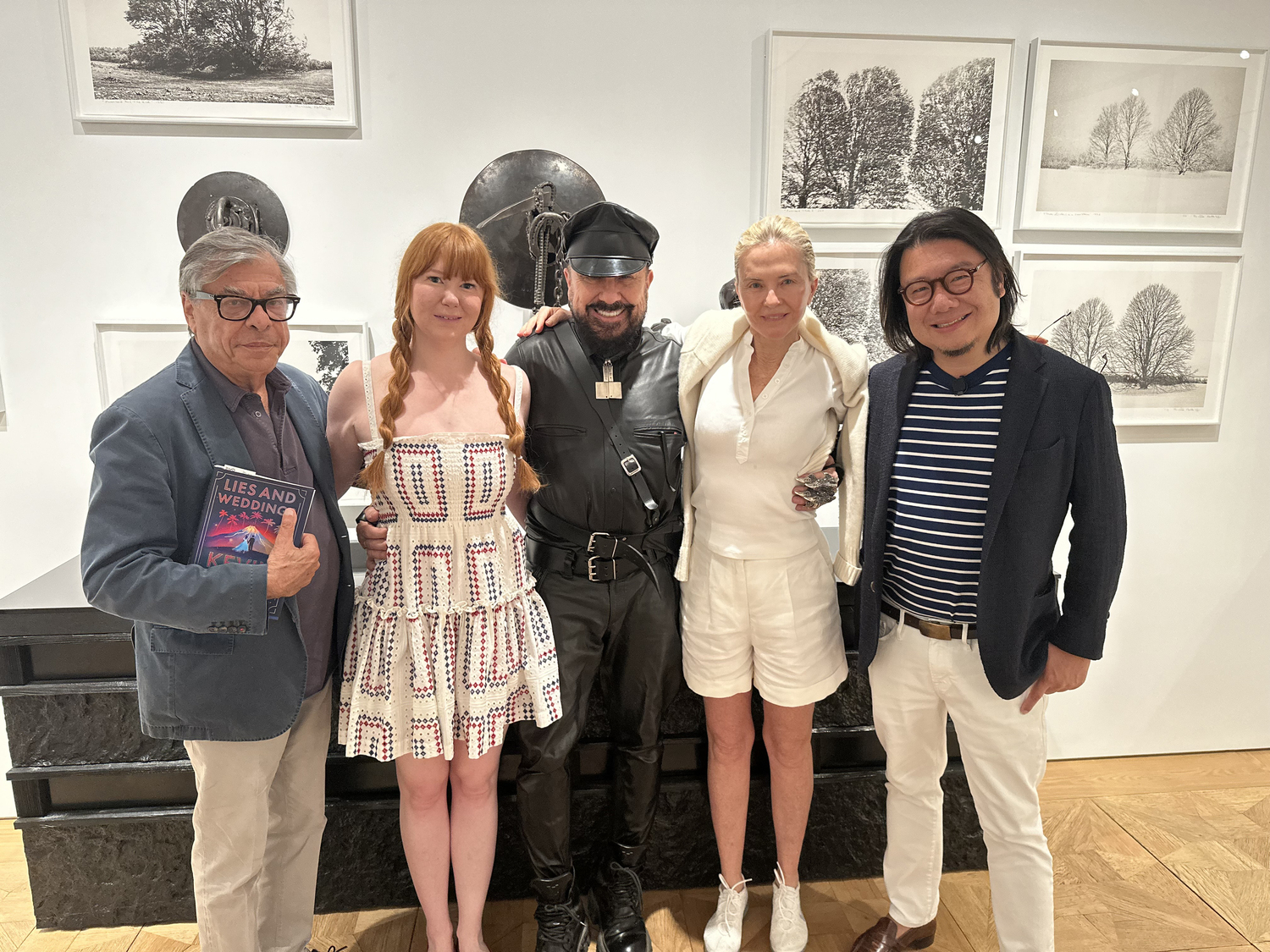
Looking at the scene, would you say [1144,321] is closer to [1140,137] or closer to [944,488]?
[1140,137]

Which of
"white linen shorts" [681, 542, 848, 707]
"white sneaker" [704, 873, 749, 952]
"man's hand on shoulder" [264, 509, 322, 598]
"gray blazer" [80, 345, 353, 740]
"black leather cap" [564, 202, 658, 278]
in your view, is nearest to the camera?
"gray blazer" [80, 345, 353, 740]

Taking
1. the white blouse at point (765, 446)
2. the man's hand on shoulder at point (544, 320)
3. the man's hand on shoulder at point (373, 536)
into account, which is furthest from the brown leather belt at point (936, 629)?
the man's hand on shoulder at point (373, 536)

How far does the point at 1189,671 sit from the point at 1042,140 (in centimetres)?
280

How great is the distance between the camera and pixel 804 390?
7.79ft

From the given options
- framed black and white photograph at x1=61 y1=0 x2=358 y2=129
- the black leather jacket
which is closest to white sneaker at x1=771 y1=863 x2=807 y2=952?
the black leather jacket

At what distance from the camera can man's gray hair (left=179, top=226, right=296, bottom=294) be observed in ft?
5.98

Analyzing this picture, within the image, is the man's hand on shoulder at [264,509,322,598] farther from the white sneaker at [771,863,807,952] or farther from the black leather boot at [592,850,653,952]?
the white sneaker at [771,863,807,952]

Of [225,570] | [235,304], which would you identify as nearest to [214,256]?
[235,304]

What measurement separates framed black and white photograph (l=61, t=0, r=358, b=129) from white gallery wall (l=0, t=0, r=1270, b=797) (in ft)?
0.27

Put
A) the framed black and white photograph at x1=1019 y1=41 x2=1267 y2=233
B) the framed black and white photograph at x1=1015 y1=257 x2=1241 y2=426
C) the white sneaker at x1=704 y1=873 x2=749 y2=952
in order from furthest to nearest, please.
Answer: the framed black and white photograph at x1=1015 y1=257 x2=1241 y2=426, the framed black and white photograph at x1=1019 y1=41 x2=1267 y2=233, the white sneaker at x1=704 y1=873 x2=749 y2=952

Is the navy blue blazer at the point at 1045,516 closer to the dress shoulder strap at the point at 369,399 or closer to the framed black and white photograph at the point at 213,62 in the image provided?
the dress shoulder strap at the point at 369,399

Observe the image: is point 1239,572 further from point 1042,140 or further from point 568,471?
point 568,471

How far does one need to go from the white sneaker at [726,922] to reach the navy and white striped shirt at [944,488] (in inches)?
48.2

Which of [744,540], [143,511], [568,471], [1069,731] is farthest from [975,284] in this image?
[1069,731]
